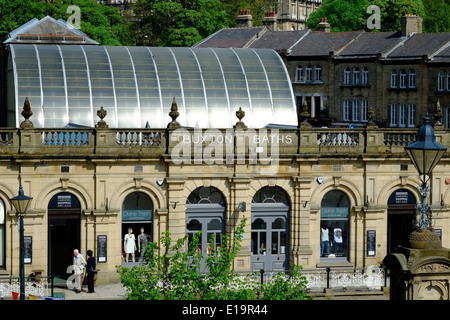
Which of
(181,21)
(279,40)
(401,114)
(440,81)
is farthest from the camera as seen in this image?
(181,21)

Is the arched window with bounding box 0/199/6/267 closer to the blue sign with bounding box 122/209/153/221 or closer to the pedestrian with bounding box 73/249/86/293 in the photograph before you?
the pedestrian with bounding box 73/249/86/293

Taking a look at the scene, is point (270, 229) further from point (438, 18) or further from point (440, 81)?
point (438, 18)

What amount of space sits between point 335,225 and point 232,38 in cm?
6199

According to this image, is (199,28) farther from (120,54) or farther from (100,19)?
(120,54)

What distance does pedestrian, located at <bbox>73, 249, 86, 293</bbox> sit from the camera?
47.8m

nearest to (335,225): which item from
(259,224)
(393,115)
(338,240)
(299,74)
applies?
(338,240)

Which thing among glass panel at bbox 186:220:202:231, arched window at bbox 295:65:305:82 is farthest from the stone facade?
arched window at bbox 295:65:305:82

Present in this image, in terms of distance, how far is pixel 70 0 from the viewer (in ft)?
394

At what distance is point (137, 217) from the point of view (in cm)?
5069

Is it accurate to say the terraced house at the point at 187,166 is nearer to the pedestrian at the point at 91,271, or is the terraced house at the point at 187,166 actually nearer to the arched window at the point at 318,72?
the pedestrian at the point at 91,271

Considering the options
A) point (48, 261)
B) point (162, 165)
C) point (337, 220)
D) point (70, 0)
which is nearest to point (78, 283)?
point (48, 261)
